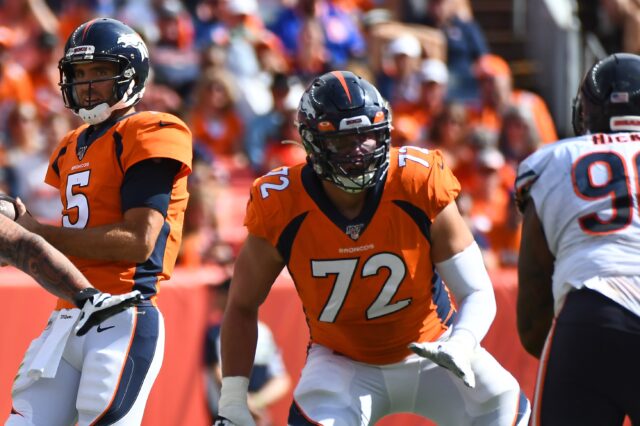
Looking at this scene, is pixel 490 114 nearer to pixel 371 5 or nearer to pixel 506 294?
pixel 371 5

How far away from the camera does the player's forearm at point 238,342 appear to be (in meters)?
4.41

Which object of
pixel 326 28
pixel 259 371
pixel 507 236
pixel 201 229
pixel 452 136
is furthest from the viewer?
pixel 326 28

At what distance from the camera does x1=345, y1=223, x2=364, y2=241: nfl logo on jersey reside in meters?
4.26

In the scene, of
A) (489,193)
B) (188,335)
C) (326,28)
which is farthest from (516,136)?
(188,335)

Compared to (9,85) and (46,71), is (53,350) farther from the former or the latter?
(46,71)

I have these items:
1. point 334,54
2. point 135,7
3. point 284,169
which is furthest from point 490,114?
point 284,169

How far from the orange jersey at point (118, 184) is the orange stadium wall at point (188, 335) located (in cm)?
204

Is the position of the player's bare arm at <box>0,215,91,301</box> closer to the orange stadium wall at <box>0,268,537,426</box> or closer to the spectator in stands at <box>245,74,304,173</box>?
the orange stadium wall at <box>0,268,537,426</box>

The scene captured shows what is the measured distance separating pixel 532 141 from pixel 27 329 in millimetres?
5110

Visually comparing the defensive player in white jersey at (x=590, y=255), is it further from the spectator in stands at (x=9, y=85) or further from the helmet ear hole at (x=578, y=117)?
the spectator in stands at (x=9, y=85)

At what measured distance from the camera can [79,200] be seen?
4.58 m

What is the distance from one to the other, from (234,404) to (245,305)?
357mm

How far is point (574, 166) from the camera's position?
158 inches

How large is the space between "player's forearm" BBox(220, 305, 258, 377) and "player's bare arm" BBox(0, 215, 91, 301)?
57 cm
